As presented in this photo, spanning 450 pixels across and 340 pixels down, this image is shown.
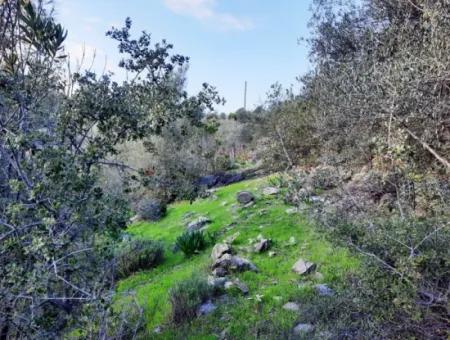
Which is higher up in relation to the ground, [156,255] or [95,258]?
[95,258]

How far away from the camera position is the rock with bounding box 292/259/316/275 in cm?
589

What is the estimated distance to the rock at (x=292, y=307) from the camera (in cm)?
493

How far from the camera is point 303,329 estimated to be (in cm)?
432

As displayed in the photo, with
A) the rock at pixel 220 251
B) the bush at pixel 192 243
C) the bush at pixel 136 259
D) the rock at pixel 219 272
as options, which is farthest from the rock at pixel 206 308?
the bush at pixel 136 259

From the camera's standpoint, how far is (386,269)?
3305 millimetres

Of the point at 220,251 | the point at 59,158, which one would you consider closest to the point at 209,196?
the point at 59,158

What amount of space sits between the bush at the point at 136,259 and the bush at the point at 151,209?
12.7 ft

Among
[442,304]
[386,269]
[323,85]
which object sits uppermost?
[323,85]

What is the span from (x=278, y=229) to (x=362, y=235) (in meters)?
4.27

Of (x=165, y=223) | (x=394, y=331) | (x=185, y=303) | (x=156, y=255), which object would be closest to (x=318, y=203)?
(x=394, y=331)

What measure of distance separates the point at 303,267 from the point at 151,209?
23.7ft

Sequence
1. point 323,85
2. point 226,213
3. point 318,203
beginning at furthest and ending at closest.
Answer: point 226,213
point 323,85
point 318,203

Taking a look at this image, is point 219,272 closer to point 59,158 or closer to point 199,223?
point 199,223

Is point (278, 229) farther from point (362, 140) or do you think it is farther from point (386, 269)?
point (386, 269)
